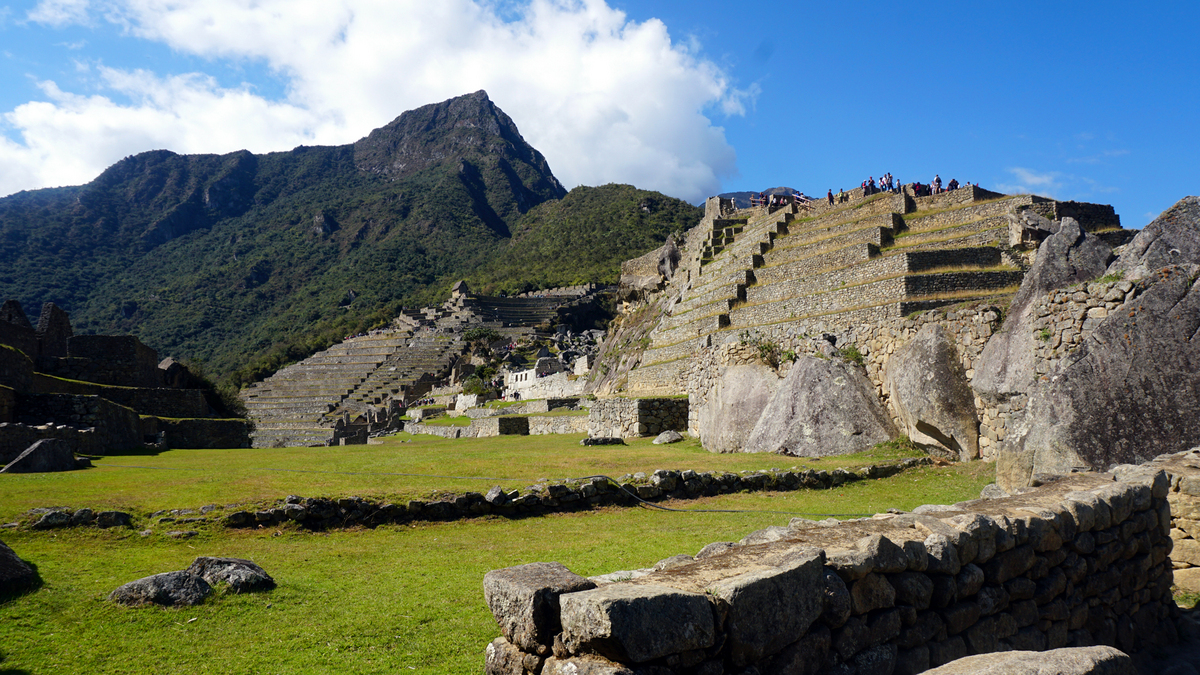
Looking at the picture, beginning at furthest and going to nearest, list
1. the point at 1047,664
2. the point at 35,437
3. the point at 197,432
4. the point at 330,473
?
the point at 197,432, the point at 35,437, the point at 330,473, the point at 1047,664

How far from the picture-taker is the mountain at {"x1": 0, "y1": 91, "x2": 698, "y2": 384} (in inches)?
4267

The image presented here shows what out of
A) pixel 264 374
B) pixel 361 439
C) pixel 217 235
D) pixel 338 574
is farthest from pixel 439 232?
pixel 338 574

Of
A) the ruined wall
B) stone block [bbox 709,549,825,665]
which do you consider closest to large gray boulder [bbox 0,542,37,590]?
stone block [bbox 709,549,825,665]

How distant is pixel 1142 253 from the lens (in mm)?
11023

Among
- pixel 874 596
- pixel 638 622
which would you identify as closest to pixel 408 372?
pixel 874 596

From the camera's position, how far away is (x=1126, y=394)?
871cm

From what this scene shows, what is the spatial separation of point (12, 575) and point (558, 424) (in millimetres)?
23674

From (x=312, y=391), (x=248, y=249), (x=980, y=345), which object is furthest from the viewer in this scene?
(x=248, y=249)

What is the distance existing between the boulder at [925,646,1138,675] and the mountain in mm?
85928

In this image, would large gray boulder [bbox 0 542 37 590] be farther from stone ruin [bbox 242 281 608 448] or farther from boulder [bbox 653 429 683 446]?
stone ruin [bbox 242 281 608 448]

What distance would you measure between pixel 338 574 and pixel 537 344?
249 ft

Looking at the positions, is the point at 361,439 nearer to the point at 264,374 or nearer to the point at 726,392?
the point at 726,392

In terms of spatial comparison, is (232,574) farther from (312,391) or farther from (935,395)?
(312,391)

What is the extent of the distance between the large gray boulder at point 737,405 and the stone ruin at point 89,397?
47.0 ft
